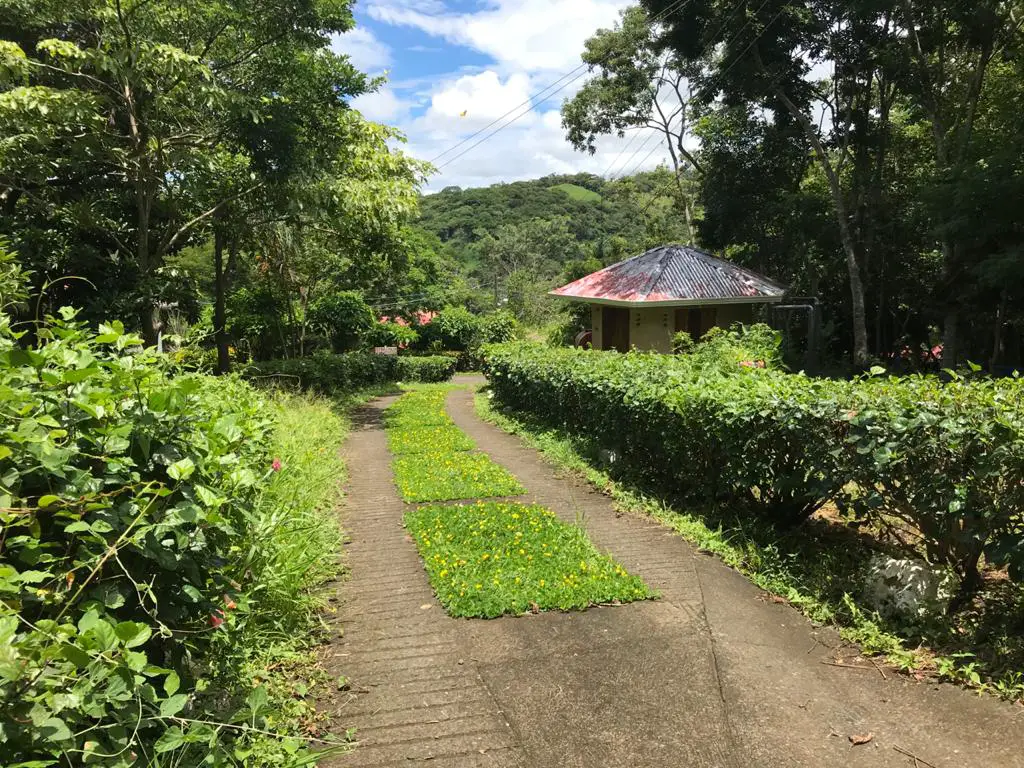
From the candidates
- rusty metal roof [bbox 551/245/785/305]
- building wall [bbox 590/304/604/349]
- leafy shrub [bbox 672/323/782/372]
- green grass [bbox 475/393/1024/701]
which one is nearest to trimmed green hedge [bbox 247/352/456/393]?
leafy shrub [bbox 672/323/782/372]

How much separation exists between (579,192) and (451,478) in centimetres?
10355

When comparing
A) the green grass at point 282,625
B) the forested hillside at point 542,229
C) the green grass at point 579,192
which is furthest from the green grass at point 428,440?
the green grass at point 579,192

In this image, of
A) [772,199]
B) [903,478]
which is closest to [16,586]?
[903,478]

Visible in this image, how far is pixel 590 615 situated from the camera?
4.55 metres

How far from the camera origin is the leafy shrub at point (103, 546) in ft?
5.33

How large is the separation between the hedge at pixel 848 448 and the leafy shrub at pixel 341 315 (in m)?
17.5

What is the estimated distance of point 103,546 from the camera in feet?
6.68

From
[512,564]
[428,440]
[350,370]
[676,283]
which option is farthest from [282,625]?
[350,370]

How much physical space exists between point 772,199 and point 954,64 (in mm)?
6764

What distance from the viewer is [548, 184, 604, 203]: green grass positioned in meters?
99.2

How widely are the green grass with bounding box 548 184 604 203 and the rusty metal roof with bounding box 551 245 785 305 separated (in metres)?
78.7

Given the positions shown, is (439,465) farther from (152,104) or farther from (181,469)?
(152,104)

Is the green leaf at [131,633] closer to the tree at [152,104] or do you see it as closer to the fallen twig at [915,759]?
the fallen twig at [915,759]

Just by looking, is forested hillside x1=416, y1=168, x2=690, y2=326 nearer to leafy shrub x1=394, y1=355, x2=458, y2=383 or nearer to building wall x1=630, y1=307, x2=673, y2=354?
leafy shrub x1=394, y1=355, x2=458, y2=383
